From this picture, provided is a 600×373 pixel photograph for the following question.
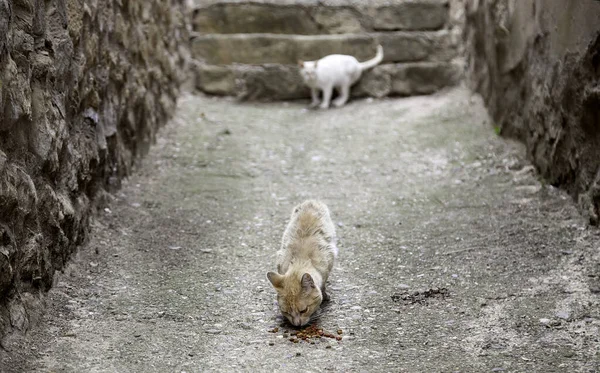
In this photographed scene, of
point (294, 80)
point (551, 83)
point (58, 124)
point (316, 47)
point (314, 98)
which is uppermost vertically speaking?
point (58, 124)

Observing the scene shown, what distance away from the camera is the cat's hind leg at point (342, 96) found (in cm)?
745

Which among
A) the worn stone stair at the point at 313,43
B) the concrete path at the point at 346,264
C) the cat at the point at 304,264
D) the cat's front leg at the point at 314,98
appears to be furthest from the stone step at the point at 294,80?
the cat at the point at 304,264

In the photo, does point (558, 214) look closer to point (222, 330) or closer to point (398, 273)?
point (398, 273)

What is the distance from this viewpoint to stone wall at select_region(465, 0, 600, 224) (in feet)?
13.8

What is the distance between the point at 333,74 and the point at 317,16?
945mm

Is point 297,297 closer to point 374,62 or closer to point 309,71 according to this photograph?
point 309,71

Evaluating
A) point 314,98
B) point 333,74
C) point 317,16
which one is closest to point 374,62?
point 333,74

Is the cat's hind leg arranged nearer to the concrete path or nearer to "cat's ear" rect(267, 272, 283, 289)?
the concrete path

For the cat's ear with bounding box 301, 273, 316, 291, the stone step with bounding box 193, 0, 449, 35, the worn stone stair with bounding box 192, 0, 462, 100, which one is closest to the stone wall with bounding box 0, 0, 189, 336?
the cat's ear with bounding box 301, 273, 316, 291

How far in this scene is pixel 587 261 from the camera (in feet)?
12.8

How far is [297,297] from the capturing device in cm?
336

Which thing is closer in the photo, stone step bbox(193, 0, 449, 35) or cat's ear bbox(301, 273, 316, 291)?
cat's ear bbox(301, 273, 316, 291)

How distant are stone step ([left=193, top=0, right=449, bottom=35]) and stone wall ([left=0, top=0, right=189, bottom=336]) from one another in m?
2.13

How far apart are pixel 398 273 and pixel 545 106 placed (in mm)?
1826
